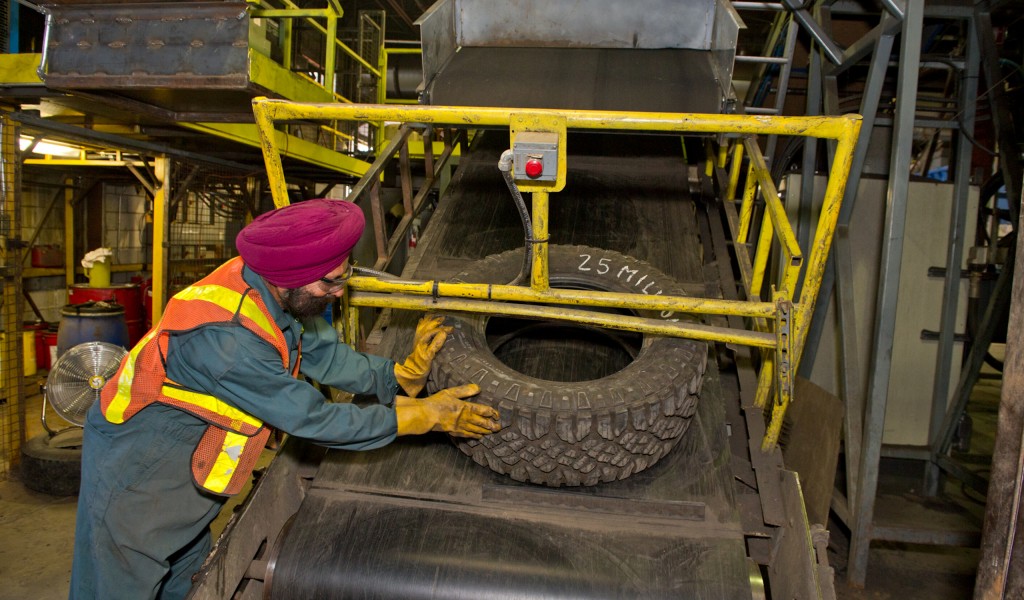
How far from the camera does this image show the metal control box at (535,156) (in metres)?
1.66

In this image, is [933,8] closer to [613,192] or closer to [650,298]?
[613,192]

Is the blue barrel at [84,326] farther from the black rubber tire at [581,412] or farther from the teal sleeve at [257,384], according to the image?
the black rubber tire at [581,412]

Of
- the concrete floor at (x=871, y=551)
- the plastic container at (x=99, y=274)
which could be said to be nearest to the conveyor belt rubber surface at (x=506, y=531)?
the concrete floor at (x=871, y=551)

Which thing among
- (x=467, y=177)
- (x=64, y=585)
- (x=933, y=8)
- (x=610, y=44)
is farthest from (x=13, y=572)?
(x=933, y=8)

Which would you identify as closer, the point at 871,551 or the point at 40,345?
the point at 871,551

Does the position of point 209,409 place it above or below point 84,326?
above

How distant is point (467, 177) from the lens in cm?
371

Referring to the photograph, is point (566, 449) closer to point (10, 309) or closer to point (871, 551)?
point (871, 551)

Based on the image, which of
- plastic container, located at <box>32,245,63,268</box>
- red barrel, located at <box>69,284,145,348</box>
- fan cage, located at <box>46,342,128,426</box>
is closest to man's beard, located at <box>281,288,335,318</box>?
fan cage, located at <box>46,342,128,426</box>

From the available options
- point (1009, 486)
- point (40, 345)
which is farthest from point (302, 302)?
point (40, 345)

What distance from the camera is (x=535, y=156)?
5.47 feet

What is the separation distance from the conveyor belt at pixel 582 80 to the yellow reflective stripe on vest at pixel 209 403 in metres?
2.06

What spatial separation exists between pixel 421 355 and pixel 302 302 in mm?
539

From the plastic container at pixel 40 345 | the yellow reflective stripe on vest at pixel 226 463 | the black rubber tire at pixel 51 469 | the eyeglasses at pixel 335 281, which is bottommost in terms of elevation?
the black rubber tire at pixel 51 469
